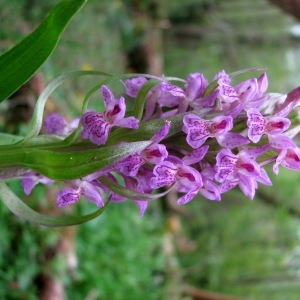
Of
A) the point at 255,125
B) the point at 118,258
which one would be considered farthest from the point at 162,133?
the point at 118,258

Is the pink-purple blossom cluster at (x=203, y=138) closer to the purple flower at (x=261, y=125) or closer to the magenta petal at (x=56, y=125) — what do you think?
the purple flower at (x=261, y=125)

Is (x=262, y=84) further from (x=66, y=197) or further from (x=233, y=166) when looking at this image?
(x=66, y=197)

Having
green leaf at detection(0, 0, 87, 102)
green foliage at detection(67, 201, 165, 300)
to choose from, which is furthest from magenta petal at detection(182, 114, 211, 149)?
green foliage at detection(67, 201, 165, 300)

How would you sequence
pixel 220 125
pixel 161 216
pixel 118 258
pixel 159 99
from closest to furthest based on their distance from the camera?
pixel 220 125, pixel 159 99, pixel 118 258, pixel 161 216

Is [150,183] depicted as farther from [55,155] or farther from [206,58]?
[206,58]

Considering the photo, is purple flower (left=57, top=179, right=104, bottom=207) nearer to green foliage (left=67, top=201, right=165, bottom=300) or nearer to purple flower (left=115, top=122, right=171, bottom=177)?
A: purple flower (left=115, top=122, right=171, bottom=177)

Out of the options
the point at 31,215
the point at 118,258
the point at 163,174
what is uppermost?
the point at 163,174

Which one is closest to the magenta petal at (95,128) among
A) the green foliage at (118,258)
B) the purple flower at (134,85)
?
the purple flower at (134,85)
